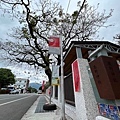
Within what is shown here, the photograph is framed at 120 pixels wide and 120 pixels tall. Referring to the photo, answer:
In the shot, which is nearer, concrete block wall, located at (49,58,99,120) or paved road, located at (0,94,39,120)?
concrete block wall, located at (49,58,99,120)

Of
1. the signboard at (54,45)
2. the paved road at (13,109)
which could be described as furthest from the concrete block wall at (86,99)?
the paved road at (13,109)

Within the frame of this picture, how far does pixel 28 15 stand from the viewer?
32.5 feet

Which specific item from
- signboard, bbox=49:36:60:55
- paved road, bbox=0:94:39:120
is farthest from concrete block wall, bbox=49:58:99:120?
paved road, bbox=0:94:39:120

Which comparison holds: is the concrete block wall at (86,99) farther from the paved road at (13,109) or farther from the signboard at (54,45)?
the paved road at (13,109)

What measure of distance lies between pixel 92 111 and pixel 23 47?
11.3m

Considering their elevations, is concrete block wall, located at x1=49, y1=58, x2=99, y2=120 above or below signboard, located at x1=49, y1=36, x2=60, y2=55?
below

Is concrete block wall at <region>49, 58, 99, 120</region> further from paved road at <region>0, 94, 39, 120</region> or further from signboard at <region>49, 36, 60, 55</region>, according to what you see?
paved road at <region>0, 94, 39, 120</region>

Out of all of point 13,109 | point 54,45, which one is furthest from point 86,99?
point 13,109

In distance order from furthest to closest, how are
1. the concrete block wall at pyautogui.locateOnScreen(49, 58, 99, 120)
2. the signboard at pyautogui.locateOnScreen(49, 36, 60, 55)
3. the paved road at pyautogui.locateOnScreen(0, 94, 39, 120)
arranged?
the paved road at pyautogui.locateOnScreen(0, 94, 39, 120), the signboard at pyautogui.locateOnScreen(49, 36, 60, 55), the concrete block wall at pyautogui.locateOnScreen(49, 58, 99, 120)

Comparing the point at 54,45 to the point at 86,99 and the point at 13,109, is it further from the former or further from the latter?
the point at 13,109

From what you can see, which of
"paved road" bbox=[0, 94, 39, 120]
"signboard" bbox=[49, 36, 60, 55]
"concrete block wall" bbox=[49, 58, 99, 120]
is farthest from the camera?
"paved road" bbox=[0, 94, 39, 120]

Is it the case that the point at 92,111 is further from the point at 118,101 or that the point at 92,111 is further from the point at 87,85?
Result: the point at 118,101

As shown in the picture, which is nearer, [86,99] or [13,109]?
[86,99]

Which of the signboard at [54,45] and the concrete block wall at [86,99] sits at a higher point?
the signboard at [54,45]
